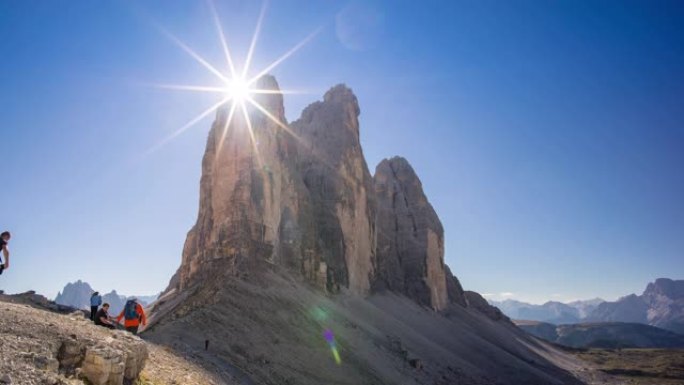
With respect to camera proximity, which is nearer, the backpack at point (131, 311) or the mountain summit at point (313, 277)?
the backpack at point (131, 311)

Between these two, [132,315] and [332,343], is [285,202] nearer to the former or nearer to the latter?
[332,343]

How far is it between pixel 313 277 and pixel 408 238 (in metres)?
42.9

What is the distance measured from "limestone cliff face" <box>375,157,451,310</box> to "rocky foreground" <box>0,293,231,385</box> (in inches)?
2549

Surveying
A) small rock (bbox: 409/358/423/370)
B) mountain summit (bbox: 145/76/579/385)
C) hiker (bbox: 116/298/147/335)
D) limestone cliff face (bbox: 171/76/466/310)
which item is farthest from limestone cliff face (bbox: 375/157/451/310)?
hiker (bbox: 116/298/147/335)

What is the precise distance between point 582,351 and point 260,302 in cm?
12924

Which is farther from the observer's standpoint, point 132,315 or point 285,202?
point 285,202

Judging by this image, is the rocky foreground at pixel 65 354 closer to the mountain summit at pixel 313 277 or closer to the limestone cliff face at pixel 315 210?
the mountain summit at pixel 313 277

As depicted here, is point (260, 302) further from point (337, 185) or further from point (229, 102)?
point (337, 185)

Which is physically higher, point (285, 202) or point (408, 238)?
point (408, 238)

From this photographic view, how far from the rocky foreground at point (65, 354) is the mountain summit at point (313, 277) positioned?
301 inches

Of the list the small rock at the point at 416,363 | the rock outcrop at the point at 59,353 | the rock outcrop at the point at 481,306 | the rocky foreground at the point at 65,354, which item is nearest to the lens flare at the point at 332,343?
the small rock at the point at 416,363

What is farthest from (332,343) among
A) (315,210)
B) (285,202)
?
(315,210)

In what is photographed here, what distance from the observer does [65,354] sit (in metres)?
11.0

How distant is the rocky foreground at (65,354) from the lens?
368 inches
